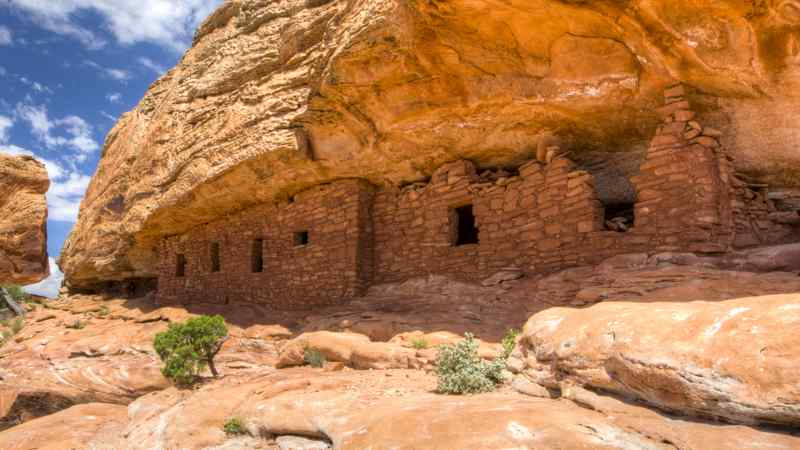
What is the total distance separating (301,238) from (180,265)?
14.1 ft

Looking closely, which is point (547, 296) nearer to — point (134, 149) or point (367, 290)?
point (367, 290)

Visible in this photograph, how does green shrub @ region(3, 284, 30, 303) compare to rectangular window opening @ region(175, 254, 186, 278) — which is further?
green shrub @ region(3, 284, 30, 303)

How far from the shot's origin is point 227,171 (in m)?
9.98

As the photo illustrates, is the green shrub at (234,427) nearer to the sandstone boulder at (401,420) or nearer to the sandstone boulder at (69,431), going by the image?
the sandstone boulder at (401,420)

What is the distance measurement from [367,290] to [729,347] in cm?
683

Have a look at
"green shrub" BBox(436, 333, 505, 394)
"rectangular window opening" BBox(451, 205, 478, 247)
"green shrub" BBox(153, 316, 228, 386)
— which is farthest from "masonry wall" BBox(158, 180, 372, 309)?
"green shrub" BBox(436, 333, 505, 394)

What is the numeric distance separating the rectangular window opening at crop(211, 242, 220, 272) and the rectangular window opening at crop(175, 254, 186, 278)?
1177 millimetres

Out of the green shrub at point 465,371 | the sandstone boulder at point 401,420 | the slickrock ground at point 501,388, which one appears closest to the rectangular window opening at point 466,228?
the slickrock ground at point 501,388

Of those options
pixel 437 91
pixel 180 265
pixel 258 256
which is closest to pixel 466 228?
pixel 437 91

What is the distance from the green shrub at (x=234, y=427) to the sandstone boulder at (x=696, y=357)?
2.45 metres

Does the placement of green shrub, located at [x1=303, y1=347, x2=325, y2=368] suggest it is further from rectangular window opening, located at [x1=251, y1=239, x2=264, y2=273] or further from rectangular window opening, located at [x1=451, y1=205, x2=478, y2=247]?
rectangular window opening, located at [x1=251, y1=239, x2=264, y2=273]

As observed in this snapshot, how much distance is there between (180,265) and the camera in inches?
512

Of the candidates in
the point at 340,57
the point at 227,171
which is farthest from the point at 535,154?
the point at 227,171

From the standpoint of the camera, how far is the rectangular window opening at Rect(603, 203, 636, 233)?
268 inches
